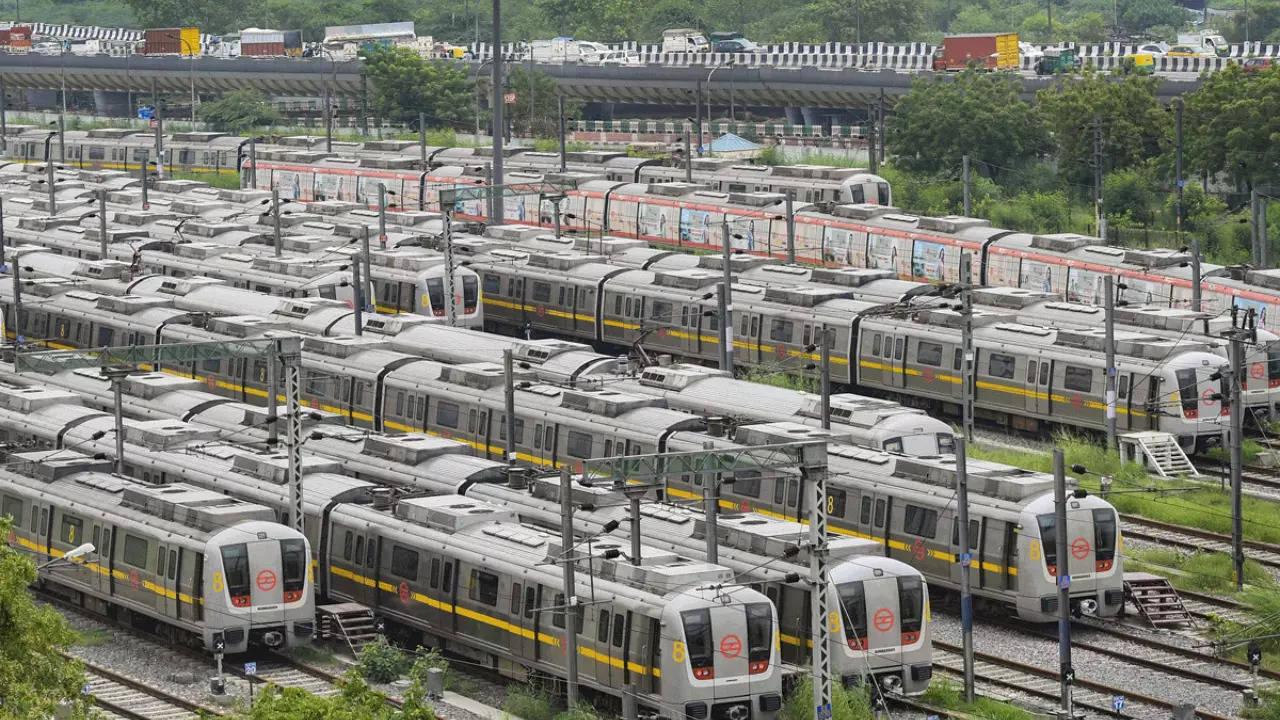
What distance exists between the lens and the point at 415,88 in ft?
400

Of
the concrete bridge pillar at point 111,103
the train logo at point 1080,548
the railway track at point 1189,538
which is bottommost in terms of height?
the railway track at point 1189,538

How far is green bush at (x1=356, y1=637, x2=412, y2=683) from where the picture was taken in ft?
113

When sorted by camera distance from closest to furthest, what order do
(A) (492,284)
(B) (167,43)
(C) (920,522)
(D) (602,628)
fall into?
(D) (602,628) → (C) (920,522) → (A) (492,284) → (B) (167,43)

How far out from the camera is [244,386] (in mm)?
54344

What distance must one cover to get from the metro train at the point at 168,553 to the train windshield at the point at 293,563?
0.02 meters

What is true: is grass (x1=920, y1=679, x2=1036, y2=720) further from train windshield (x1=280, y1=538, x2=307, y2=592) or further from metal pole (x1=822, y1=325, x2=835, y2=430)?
train windshield (x1=280, y1=538, x2=307, y2=592)

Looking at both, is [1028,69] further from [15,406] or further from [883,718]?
[883,718]

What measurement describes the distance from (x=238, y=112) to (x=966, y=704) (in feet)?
337

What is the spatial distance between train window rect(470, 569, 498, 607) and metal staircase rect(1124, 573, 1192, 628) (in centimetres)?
1264

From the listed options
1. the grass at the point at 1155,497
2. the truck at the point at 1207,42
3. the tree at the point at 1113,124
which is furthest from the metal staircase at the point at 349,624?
the truck at the point at 1207,42

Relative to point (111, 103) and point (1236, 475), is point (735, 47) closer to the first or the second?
point (111, 103)

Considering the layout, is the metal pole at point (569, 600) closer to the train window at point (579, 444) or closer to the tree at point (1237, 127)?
the train window at point (579, 444)

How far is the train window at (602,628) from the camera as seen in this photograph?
3173 centimetres

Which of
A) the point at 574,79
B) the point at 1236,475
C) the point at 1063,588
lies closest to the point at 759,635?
the point at 1063,588
